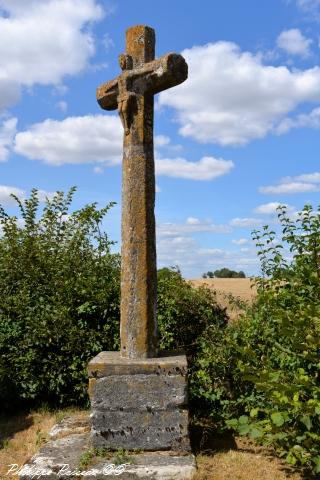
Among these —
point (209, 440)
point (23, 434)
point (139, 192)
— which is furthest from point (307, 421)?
point (23, 434)

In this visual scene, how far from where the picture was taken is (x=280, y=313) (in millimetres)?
3750

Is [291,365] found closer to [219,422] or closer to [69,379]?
[219,422]

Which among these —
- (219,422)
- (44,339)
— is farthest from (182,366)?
(44,339)

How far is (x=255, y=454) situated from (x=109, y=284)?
10.5 ft

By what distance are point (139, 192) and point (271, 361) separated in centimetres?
251

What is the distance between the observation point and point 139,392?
4.68 meters

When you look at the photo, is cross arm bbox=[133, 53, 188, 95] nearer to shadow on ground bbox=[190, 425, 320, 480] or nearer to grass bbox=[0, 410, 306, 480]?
grass bbox=[0, 410, 306, 480]

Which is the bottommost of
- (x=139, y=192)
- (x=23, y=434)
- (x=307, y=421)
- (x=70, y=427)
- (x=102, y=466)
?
(x=23, y=434)

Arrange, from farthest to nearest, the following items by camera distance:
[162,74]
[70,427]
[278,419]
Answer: [70,427] < [162,74] < [278,419]

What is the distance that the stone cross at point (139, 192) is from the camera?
490cm

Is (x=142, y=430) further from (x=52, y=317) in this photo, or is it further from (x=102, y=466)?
(x=52, y=317)

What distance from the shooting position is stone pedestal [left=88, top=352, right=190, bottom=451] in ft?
15.3

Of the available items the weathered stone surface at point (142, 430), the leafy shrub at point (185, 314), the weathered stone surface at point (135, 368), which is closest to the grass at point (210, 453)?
the weathered stone surface at point (142, 430)

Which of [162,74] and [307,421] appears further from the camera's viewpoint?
[162,74]
